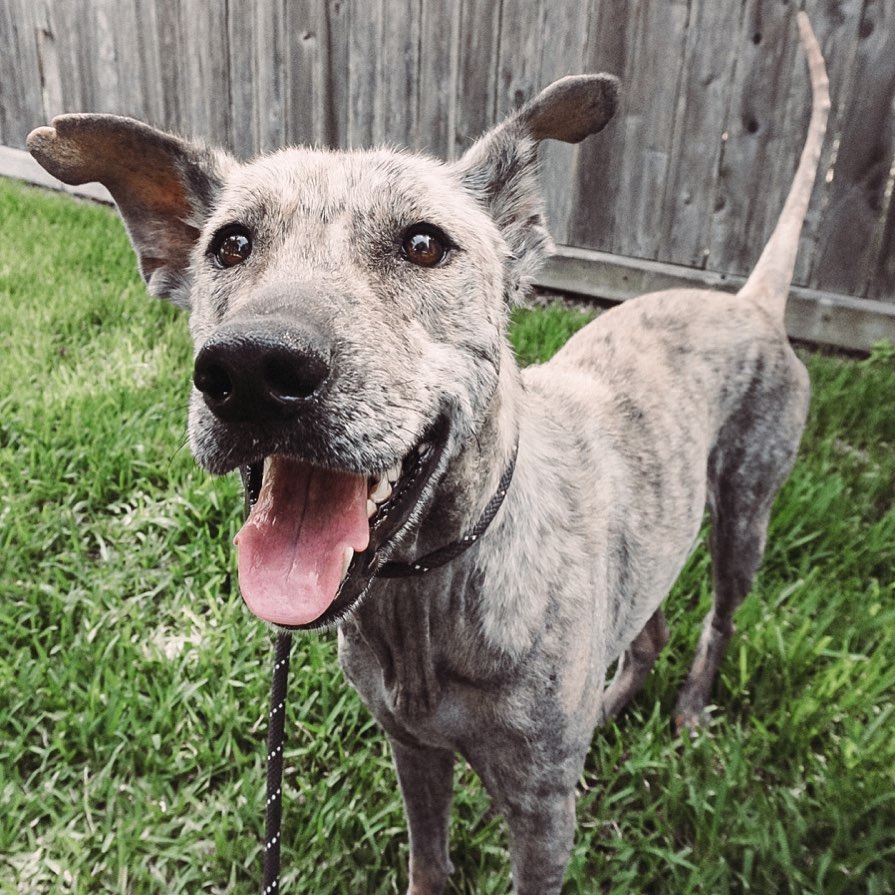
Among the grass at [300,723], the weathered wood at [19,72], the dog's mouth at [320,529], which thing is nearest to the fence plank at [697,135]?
the grass at [300,723]

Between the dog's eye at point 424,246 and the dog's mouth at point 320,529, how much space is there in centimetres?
35

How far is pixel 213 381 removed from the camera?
48.3 inches

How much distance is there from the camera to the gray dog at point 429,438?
133 cm

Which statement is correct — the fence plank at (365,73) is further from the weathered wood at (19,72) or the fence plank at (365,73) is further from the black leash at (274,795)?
the black leash at (274,795)

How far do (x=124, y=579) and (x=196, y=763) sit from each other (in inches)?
36.5

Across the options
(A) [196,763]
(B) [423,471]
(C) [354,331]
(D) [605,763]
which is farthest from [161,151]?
(D) [605,763]

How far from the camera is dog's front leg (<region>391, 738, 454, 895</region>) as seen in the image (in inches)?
81.4

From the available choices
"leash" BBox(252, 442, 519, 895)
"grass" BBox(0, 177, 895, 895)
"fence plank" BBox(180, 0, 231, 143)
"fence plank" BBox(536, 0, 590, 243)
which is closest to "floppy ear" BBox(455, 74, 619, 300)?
"leash" BBox(252, 442, 519, 895)

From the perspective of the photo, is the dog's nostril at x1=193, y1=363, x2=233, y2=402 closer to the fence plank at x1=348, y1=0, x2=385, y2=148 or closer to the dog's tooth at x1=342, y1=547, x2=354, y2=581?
the dog's tooth at x1=342, y1=547, x2=354, y2=581

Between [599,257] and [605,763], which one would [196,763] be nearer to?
[605,763]

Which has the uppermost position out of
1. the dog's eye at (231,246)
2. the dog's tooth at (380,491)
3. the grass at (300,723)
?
the dog's eye at (231,246)

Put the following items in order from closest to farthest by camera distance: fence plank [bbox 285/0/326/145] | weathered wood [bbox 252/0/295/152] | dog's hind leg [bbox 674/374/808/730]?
dog's hind leg [bbox 674/374/808/730] → fence plank [bbox 285/0/326/145] → weathered wood [bbox 252/0/295/152]

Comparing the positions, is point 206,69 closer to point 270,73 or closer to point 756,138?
point 270,73

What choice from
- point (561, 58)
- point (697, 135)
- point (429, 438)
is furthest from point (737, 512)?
point (561, 58)
